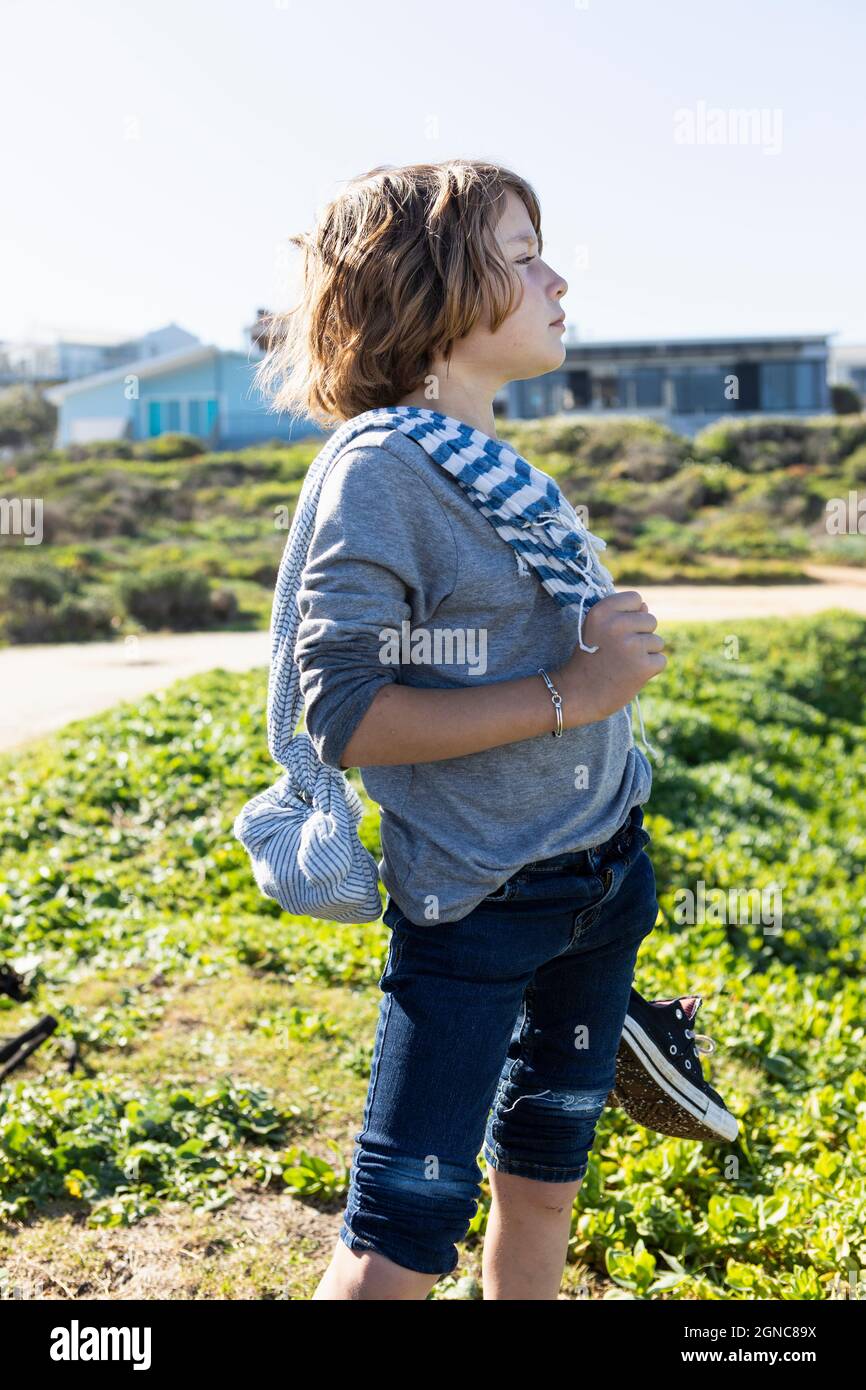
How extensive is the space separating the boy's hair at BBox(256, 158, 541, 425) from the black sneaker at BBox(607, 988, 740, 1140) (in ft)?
3.43

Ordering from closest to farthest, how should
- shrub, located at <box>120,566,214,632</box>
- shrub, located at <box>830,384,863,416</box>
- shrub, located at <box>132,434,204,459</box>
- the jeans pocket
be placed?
1. the jeans pocket
2. shrub, located at <box>120,566,214,632</box>
3. shrub, located at <box>132,434,204,459</box>
4. shrub, located at <box>830,384,863,416</box>

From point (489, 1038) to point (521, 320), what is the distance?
90 centimetres

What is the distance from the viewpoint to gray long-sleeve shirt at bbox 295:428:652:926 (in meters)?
1.62

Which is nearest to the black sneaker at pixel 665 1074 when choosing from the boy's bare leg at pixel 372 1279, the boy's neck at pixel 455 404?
the boy's bare leg at pixel 372 1279

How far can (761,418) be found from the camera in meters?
40.0

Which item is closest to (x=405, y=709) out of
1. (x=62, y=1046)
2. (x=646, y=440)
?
(x=62, y=1046)

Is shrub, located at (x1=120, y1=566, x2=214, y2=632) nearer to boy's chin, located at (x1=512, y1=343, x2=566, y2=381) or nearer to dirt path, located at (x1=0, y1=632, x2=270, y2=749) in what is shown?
dirt path, located at (x1=0, y1=632, x2=270, y2=749)

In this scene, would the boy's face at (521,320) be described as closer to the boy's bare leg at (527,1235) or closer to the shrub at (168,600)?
the boy's bare leg at (527,1235)

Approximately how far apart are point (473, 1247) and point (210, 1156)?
638 mm

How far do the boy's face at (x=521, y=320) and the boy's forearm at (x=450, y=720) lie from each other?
1.36 feet

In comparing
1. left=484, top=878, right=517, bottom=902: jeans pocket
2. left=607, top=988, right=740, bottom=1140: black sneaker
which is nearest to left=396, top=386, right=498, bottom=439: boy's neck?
left=484, top=878, right=517, bottom=902: jeans pocket

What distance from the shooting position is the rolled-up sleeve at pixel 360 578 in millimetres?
1605

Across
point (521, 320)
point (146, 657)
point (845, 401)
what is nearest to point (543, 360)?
point (521, 320)
